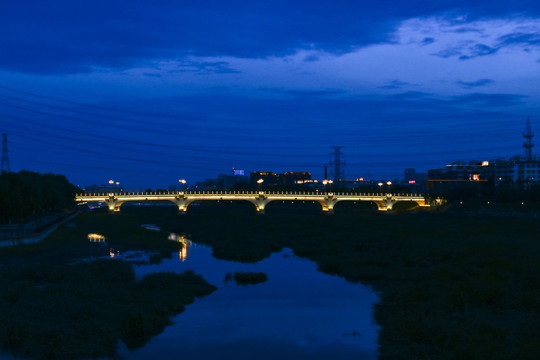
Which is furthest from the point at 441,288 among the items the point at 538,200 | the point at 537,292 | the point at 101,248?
the point at 538,200

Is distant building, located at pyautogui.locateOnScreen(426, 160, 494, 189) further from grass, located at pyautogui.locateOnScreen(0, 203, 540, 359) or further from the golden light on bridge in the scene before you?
the golden light on bridge

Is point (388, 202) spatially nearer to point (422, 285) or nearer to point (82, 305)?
point (422, 285)

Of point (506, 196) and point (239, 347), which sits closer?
point (239, 347)

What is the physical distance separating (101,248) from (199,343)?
Result: 3191cm

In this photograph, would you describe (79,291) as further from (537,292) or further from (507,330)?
(537,292)

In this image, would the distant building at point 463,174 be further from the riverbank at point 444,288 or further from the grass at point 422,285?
the riverbank at point 444,288

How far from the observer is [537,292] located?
23.7 metres

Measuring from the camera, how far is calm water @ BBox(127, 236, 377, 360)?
770 inches

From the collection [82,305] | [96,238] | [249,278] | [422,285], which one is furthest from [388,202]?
[82,305]

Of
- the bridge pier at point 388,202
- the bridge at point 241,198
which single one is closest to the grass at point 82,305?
the bridge at point 241,198

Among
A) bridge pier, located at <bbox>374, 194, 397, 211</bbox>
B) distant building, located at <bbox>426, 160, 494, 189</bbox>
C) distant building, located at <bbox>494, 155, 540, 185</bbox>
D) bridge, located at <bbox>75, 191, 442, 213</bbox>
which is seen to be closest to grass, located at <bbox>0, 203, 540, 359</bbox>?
bridge, located at <bbox>75, 191, 442, 213</bbox>

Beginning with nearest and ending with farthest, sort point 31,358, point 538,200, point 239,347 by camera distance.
A: 1. point 31,358
2. point 239,347
3. point 538,200

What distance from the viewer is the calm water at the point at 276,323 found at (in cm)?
1955

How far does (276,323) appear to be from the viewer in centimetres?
2344
